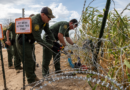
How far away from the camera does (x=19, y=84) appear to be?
98.4 inches

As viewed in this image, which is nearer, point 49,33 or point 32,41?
point 32,41

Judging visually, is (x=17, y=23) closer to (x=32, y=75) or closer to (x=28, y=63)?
(x=28, y=63)

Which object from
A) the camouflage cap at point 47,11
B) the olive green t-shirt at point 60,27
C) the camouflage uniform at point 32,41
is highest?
the camouflage cap at point 47,11

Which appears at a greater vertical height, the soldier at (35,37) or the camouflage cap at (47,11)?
the camouflage cap at (47,11)

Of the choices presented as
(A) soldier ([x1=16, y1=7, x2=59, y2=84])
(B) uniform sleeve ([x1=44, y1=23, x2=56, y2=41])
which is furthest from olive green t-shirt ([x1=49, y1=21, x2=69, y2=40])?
(A) soldier ([x1=16, y1=7, x2=59, y2=84])

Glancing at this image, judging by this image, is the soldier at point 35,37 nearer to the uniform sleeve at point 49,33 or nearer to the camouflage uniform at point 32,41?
the camouflage uniform at point 32,41

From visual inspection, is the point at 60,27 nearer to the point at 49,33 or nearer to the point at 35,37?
the point at 49,33

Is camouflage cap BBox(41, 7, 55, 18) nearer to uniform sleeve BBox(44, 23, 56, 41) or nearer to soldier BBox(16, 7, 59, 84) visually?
soldier BBox(16, 7, 59, 84)

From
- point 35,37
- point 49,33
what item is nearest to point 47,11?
point 35,37

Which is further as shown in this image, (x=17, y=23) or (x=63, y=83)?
(x=63, y=83)

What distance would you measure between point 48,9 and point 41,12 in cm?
17

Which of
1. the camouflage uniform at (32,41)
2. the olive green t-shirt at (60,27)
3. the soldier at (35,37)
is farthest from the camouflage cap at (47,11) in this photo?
the olive green t-shirt at (60,27)

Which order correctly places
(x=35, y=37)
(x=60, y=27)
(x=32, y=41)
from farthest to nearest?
(x=60, y=27)
(x=32, y=41)
(x=35, y=37)

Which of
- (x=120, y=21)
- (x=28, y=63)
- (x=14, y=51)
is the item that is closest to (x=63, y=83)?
(x=28, y=63)
